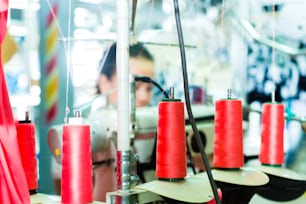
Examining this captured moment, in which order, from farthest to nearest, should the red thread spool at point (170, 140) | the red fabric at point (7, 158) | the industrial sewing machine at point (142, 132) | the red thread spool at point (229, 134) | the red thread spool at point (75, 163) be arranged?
the industrial sewing machine at point (142, 132)
the red thread spool at point (229, 134)
the red thread spool at point (170, 140)
the red thread spool at point (75, 163)
the red fabric at point (7, 158)

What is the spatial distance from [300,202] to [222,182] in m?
0.48

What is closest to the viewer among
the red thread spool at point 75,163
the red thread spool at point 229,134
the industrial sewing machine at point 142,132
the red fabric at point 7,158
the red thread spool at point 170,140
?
the red fabric at point 7,158

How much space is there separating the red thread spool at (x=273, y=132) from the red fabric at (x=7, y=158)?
0.59m

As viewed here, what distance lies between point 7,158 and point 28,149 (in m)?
0.17

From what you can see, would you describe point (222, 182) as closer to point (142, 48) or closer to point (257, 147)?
point (257, 147)

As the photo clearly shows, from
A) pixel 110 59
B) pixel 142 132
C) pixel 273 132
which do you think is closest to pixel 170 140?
pixel 273 132

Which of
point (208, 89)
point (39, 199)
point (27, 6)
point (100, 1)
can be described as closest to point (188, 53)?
point (208, 89)

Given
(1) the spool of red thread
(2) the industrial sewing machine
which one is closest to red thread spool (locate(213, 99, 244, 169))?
(2) the industrial sewing machine

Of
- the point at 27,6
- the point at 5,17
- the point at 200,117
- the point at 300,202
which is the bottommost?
the point at 300,202

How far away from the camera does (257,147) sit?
52.8 inches

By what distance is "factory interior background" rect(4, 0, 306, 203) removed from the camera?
4.13 ft

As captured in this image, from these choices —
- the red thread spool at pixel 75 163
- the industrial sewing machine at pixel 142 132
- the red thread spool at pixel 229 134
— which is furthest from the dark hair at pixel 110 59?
the red thread spool at pixel 75 163

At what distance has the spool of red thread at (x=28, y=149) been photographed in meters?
0.74

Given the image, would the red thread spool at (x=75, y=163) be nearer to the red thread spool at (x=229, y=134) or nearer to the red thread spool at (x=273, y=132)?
the red thread spool at (x=229, y=134)
